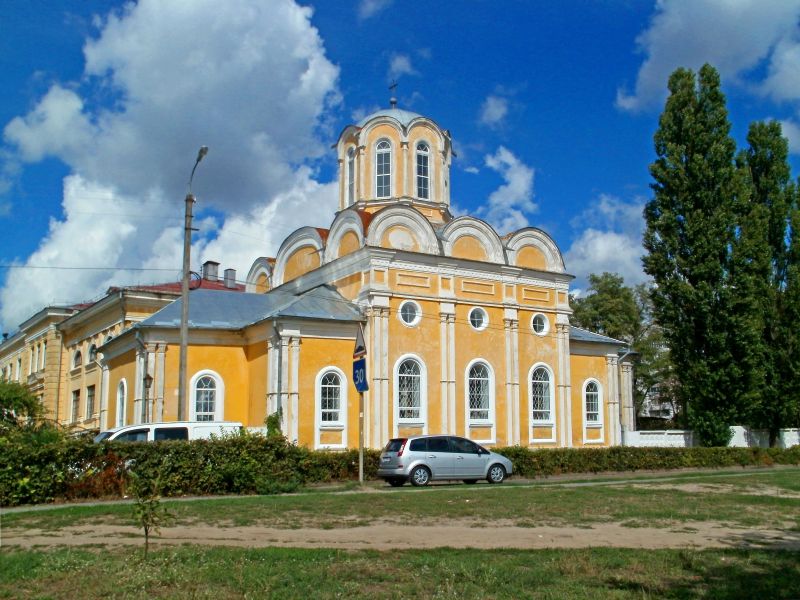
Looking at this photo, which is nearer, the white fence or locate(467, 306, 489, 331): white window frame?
locate(467, 306, 489, 331): white window frame

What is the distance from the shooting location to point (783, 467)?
31688 millimetres

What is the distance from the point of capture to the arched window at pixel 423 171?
117 feet

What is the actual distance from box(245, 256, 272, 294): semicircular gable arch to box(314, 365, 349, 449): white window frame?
9.81 m

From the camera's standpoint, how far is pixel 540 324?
111 ft

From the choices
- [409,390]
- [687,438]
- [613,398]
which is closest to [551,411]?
[613,398]

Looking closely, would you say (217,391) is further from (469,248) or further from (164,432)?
(469,248)

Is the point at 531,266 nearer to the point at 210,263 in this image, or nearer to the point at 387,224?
the point at 387,224

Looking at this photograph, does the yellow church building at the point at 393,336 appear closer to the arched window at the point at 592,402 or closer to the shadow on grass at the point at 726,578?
the arched window at the point at 592,402

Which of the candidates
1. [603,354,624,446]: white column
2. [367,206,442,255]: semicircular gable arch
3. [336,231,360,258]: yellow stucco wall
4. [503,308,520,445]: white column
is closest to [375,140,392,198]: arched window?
[336,231,360,258]: yellow stucco wall

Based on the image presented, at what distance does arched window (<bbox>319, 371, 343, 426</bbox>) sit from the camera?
28406mm

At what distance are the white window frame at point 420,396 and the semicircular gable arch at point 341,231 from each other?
15.7ft

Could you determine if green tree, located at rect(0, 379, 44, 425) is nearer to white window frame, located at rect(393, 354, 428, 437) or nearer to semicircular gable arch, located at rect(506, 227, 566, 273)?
white window frame, located at rect(393, 354, 428, 437)

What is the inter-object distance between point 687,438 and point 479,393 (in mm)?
9947

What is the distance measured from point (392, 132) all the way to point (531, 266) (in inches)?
338
